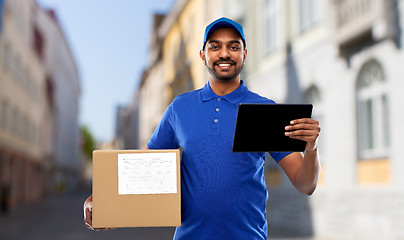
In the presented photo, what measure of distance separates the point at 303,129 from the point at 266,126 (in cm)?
14

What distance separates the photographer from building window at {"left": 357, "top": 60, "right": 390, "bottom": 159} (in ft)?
40.2

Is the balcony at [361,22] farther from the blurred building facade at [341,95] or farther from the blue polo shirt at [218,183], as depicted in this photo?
the blue polo shirt at [218,183]

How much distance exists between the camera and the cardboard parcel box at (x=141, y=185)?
2227 mm

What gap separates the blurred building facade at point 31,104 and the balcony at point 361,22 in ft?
53.3

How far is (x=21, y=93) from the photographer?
120ft

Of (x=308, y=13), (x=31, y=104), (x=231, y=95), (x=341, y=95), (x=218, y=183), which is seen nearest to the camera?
(x=218, y=183)

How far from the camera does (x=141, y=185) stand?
2236 mm

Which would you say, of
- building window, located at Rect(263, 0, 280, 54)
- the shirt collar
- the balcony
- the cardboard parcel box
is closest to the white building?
the balcony

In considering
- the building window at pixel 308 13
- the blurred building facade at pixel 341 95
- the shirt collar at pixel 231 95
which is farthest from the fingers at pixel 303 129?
the building window at pixel 308 13

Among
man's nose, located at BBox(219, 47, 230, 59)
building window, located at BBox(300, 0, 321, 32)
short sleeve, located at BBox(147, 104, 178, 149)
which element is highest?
building window, located at BBox(300, 0, 321, 32)

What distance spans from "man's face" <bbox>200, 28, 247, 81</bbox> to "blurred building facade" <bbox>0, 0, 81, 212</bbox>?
2373 cm

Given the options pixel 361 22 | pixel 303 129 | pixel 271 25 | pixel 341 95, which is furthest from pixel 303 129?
pixel 271 25

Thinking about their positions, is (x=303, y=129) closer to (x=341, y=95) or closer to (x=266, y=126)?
(x=266, y=126)

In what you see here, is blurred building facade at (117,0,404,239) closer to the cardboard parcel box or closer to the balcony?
the balcony
